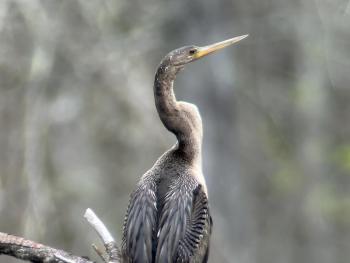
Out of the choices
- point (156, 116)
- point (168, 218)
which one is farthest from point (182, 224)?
point (156, 116)

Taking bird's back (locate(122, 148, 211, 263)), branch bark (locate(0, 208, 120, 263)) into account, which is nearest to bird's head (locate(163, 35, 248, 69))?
bird's back (locate(122, 148, 211, 263))

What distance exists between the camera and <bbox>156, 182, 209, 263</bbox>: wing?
6254 mm

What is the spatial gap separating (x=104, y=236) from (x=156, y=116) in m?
7.63

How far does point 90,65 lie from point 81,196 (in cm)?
402

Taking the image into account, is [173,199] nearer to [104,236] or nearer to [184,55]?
[104,236]

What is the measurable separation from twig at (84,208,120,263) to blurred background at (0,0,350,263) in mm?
3371

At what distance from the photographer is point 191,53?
6938 mm

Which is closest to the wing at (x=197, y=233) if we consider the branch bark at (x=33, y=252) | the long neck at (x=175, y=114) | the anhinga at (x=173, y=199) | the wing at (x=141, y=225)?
the anhinga at (x=173, y=199)

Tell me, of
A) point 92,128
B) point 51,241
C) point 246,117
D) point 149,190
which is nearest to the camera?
point 149,190

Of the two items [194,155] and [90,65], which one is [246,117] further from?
[194,155]

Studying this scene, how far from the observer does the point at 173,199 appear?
21.2ft

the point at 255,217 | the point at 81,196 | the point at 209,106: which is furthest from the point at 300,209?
the point at 209,106

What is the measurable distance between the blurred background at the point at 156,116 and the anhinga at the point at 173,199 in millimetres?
2363

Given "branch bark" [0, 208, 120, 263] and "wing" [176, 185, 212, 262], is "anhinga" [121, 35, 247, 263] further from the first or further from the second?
"branch bark" [0, 208, 120, 263]
